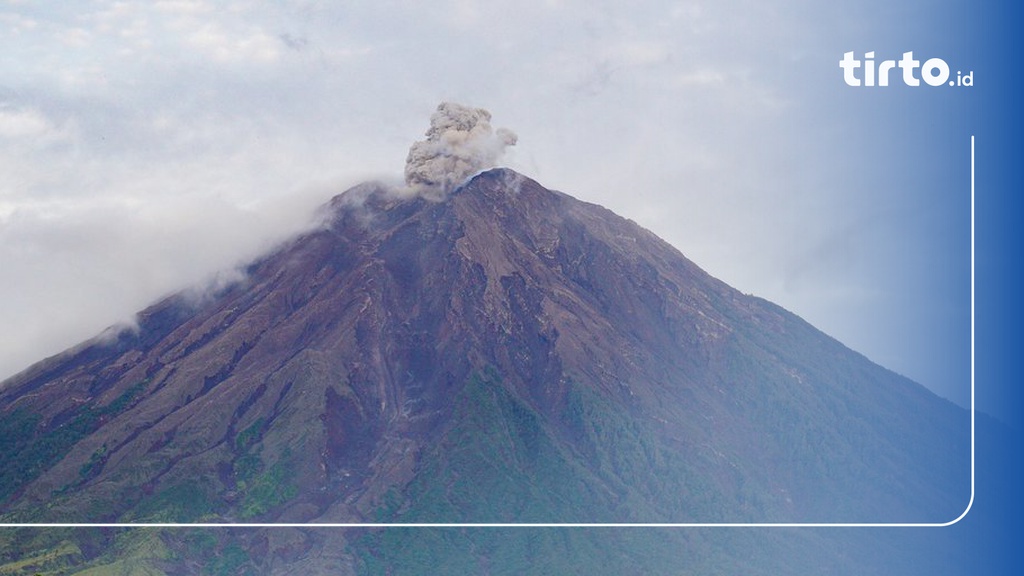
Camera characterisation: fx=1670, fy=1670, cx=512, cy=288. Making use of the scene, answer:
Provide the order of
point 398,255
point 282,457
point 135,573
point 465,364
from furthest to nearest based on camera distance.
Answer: point 398,255 < point 465,364 < point 282,457 < point 135,573

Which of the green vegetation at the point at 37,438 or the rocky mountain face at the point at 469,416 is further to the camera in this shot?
the green vegetation at the point at 37,438

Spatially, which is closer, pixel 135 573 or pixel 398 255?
pixel 135 573

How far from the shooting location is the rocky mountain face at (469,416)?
12562cm

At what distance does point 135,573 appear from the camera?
383 feet

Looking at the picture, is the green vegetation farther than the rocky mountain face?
Yes

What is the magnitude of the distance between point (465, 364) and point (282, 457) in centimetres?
1956

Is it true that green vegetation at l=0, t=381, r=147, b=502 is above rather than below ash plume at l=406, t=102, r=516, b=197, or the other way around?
below

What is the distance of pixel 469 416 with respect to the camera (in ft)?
456

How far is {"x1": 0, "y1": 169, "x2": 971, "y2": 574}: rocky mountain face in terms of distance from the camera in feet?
412

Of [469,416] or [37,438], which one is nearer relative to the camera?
[469,416]

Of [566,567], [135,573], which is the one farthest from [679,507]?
[135,573]

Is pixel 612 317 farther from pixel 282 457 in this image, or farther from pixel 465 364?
pixel 282 457

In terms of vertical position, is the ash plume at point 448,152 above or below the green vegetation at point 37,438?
above

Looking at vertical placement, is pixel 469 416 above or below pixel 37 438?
above
